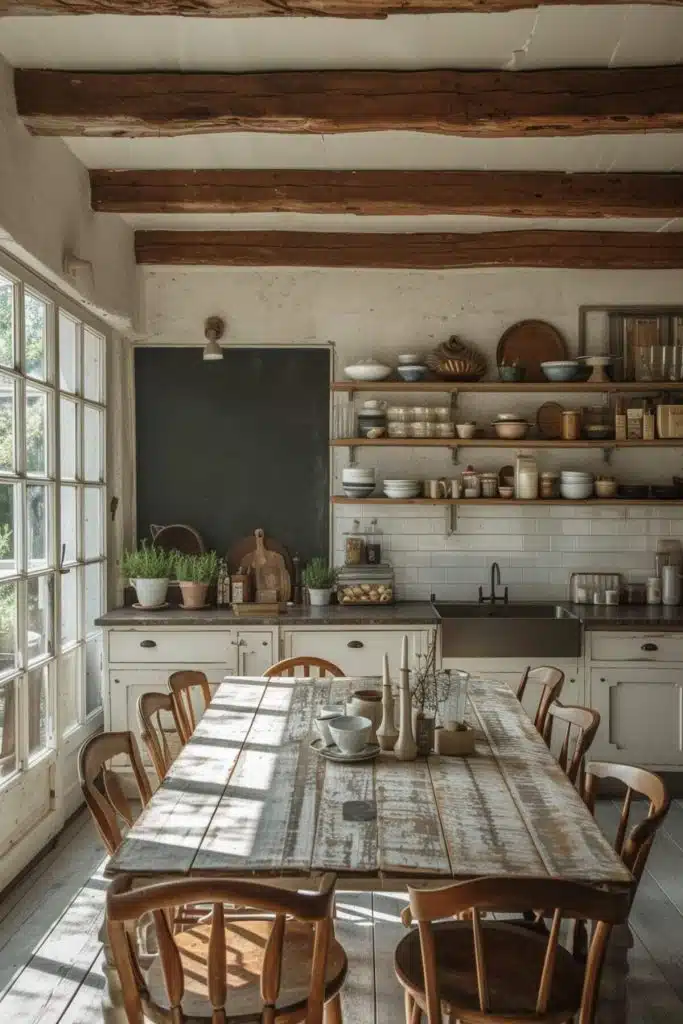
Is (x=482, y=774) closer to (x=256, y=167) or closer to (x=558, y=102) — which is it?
(x=558, y=102)

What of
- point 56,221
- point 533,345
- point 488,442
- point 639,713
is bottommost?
point 639,713

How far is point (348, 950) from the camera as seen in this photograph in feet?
11.0

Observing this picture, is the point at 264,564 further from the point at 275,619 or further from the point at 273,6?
the point at 273,6

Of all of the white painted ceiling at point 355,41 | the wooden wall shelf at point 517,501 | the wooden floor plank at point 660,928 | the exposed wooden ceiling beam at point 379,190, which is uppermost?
the white painted ceiling at point 355,41

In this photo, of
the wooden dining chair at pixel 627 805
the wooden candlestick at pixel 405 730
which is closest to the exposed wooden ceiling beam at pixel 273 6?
the wooden candlestick at pixel 405 730

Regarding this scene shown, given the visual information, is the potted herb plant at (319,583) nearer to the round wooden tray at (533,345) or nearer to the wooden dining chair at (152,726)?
the round wooden tray at (533,345)

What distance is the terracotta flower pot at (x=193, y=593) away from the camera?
219 inches

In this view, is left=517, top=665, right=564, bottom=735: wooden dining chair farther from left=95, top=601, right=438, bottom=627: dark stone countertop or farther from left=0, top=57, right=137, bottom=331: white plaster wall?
left=0, top=57, right=137, bottom=331: white plaster wall

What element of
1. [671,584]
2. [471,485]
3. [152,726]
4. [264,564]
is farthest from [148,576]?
[671,584]

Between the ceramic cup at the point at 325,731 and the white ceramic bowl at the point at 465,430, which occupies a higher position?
the white ceramic bowl at the point at 465,430

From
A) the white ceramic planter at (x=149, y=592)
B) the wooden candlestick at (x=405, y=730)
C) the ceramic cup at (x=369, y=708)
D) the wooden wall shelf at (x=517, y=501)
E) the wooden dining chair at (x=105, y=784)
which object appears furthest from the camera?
the wooden wall shelf at (x=517, y=501)

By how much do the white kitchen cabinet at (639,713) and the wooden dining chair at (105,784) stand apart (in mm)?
3148

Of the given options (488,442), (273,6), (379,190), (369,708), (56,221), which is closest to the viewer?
(273,6)

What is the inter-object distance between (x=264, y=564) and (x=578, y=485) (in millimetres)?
2007
